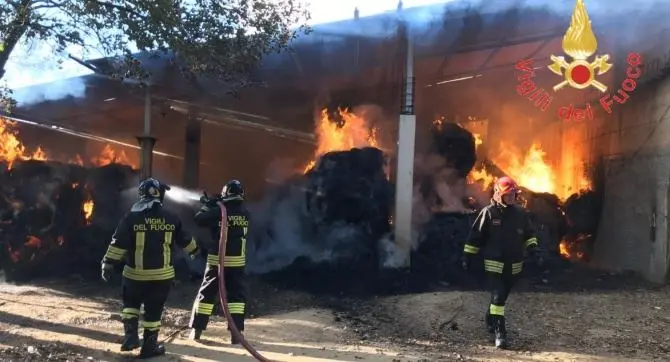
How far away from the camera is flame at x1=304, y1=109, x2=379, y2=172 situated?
13633mm

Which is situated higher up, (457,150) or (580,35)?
(580,35)

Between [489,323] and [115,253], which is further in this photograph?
[489,323]

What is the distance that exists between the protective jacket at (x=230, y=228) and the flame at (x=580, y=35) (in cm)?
724

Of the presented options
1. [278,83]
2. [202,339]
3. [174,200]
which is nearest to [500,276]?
[202,339]

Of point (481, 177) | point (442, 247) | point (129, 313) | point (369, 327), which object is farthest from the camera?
point (481, 177)

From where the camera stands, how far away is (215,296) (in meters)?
5.74

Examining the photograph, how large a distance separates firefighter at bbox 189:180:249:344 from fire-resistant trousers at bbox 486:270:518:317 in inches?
104

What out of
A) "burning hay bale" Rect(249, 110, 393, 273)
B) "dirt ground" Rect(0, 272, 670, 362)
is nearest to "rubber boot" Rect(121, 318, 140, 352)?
"dirt ground" Rect(0, 272, 670, 362)

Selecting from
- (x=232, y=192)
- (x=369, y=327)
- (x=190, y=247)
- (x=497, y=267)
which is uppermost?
(x=232, y=192)

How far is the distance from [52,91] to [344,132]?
7.18 metres

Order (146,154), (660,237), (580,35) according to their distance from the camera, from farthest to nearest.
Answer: (146,154)
(580,35)
(660,237)

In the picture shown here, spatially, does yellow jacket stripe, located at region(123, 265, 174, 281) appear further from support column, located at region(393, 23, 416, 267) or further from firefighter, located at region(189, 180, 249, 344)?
support column, located at region(393, 23, 416, 267)

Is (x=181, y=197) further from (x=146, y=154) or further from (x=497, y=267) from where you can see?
(x=497, y=267)

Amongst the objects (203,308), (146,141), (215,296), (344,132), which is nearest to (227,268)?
(215,296)
